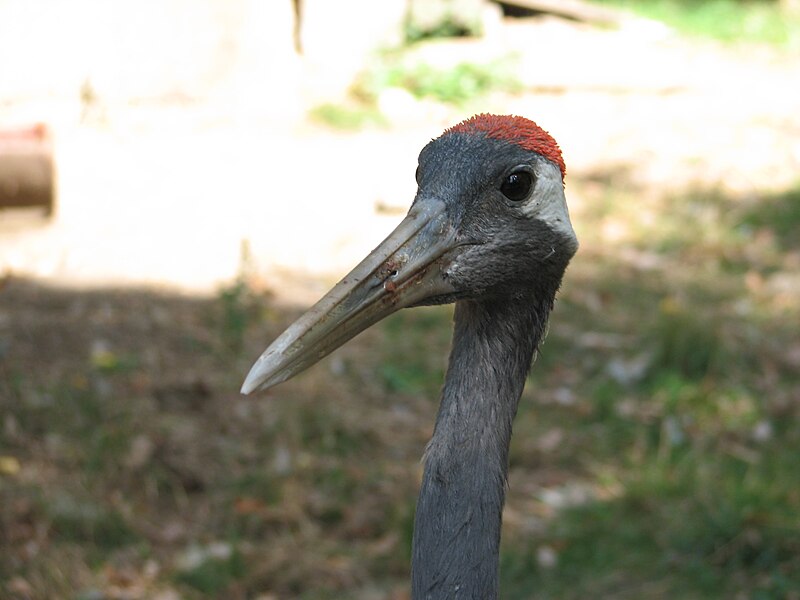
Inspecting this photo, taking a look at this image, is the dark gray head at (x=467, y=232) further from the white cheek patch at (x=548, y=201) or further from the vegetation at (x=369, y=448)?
the vegetation at (x=369, y=448)

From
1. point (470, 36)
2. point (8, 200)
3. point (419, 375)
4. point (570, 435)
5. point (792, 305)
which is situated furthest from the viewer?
point (470, 36)

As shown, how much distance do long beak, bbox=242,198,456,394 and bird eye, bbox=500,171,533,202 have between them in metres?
0.14

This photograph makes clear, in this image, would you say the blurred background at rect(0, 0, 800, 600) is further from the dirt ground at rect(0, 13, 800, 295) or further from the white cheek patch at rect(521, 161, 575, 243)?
the white cheek patch at rect(521, 161, 575, 243)

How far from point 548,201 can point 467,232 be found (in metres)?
0.19

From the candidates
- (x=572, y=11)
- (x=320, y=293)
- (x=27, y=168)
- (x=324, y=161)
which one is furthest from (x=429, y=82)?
(x=27, y=168)

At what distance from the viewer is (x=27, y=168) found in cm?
580

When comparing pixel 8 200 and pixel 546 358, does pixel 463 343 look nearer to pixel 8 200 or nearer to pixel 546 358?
pixel 546 358

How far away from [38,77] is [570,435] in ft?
14.7

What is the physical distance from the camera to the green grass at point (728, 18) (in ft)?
34.3

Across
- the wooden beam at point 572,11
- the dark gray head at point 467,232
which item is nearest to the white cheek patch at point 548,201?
the dark gray head at point 467,232

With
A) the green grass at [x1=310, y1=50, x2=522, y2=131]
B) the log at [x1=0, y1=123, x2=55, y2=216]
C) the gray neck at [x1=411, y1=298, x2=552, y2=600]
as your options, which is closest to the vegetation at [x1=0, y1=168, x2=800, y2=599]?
the log at [x1=0, y1=123, x2=55, y2=216]

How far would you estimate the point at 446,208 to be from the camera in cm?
213

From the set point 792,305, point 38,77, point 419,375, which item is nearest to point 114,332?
point 419,375

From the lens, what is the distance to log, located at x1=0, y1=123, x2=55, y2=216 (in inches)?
226
